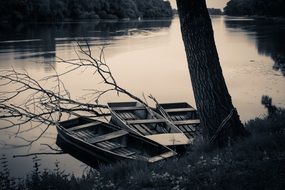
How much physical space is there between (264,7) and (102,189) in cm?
12305

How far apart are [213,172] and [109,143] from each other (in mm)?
6239

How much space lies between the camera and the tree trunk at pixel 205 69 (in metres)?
7.46

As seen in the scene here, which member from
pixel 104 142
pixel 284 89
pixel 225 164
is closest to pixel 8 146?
pixel 104 142

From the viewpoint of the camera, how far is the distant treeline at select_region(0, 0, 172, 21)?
7969 cm

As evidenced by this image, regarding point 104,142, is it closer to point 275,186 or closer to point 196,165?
point 196,165

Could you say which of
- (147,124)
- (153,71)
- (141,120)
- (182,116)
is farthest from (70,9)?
(141,120)

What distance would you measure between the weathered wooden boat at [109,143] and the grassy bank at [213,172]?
2.02 m

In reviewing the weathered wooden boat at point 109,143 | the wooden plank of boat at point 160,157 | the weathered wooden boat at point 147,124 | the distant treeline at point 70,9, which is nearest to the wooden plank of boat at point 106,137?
the weathered wooden boat at point 109,143

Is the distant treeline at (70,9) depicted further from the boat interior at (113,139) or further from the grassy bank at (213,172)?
the grassy bank at (213,172)

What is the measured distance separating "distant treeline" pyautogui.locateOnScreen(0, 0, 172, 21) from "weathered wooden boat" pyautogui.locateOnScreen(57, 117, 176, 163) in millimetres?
71760

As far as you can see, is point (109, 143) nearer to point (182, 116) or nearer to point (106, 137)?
point (106, 137)

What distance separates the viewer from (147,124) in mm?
13875

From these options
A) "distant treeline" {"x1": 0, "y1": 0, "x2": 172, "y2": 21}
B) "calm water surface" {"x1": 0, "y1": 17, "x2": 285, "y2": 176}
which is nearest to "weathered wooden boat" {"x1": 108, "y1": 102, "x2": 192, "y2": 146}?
"calm water surface" {"x1": 0, "y1": 17, "x2": 285, "y2": 176}

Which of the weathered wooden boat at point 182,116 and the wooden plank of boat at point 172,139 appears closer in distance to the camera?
the wooden plank of boat at point 172,139
